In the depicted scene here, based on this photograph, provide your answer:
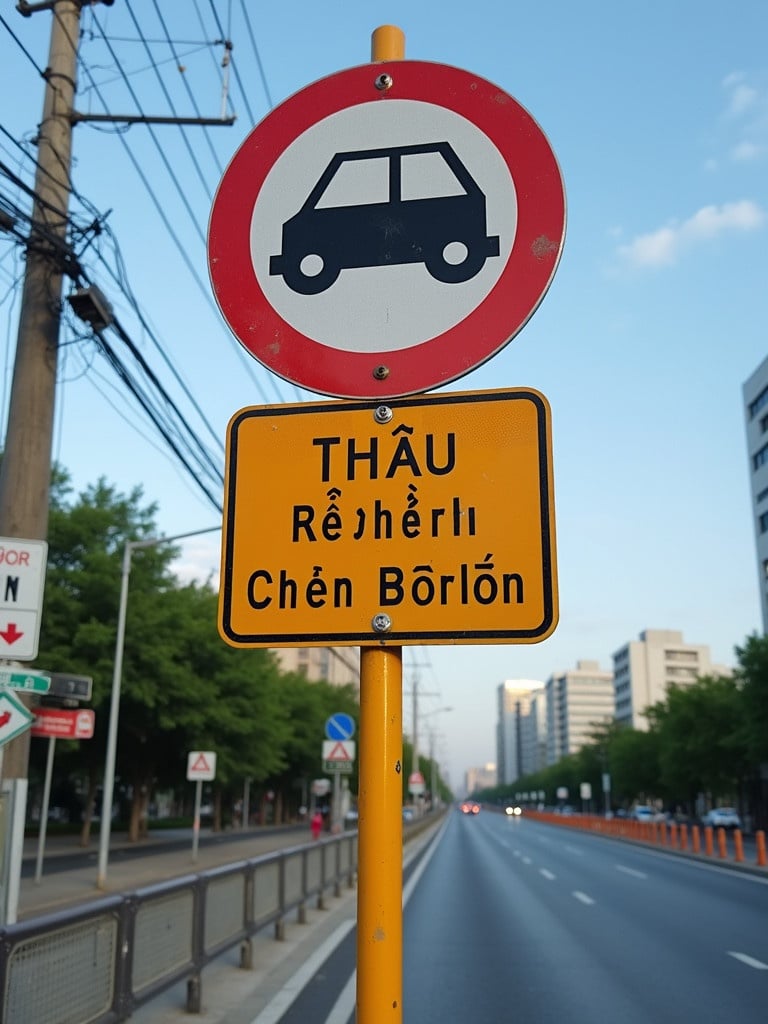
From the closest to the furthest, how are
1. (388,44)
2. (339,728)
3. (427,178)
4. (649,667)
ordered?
1. (427,178)
2. (388,44)
3. (339,728)
4. (649,667)

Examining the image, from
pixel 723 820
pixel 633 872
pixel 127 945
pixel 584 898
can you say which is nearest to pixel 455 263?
pixel 127 945

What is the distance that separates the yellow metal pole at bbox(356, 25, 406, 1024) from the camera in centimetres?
178

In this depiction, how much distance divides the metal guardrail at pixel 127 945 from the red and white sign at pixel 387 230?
3.92 meters

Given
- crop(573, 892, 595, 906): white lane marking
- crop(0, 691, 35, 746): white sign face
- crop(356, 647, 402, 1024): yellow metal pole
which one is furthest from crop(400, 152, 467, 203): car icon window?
crop(573, 892, 595, 906): white lane marking

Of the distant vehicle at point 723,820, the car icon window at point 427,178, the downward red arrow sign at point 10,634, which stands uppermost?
the car icon window at point 427,178

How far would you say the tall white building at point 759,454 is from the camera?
7612 centimetres

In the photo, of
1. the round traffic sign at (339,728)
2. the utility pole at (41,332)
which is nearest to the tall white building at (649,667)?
the round traffic sign at (339,728)

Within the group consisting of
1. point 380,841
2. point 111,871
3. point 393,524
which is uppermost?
point 393,524

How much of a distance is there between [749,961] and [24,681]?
9.17m

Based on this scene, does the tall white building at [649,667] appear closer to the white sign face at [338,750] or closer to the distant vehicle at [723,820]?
the distant vehicle at [723,820]

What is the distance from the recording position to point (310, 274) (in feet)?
7.38

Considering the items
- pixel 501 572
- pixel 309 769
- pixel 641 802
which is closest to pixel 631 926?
pixel 501 572

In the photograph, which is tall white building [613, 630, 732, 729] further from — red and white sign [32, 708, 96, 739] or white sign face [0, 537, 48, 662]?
white sign face [0, 537, 48, 662]

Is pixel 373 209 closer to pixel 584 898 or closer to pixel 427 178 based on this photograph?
pixel 427 178
